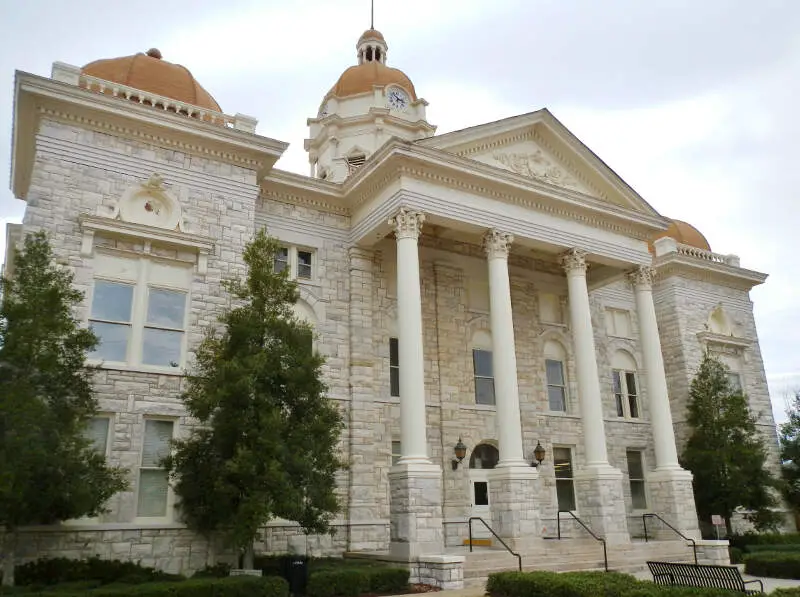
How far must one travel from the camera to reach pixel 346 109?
Answer: 34219mm

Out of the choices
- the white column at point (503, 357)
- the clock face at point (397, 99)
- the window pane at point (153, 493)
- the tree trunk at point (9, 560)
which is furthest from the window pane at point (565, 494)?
the clock face at point (397, 99)

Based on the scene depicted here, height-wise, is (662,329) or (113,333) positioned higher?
(662,329)

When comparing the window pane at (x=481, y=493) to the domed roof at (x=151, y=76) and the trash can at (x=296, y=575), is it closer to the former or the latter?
the trash can at (x=296, y=575)

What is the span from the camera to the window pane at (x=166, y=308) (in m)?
17.6

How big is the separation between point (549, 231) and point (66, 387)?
15.3 metres

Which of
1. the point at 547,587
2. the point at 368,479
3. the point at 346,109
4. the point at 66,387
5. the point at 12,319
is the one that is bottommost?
the point at 547,587

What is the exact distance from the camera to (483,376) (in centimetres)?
2378

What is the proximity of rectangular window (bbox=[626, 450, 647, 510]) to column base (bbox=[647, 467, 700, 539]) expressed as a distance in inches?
138

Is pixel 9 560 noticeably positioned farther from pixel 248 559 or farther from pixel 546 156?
pixel 546 156

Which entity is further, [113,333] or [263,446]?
[113,333]

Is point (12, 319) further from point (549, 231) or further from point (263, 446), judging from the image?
point (549, 231)

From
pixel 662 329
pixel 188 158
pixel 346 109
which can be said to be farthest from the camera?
pixel 346 109

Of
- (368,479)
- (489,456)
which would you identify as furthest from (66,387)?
(489,456)

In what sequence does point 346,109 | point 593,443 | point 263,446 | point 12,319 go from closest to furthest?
1. point 12,319
2. point 263,446
3. point 593,443
4. point 346,109
